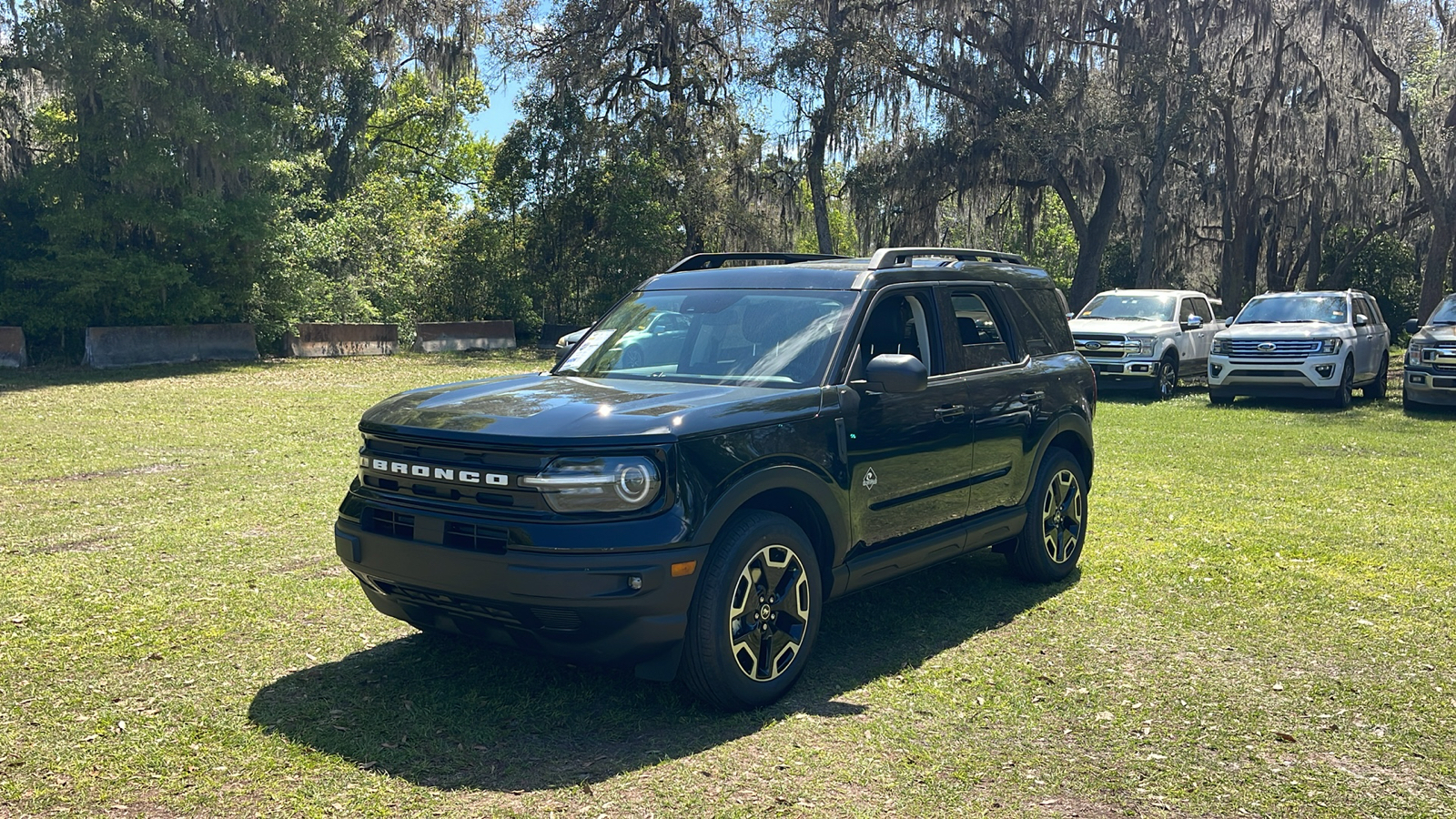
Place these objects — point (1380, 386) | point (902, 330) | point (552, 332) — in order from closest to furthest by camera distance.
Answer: point (902, 330) < point (1380, 386) < point (552, 332)

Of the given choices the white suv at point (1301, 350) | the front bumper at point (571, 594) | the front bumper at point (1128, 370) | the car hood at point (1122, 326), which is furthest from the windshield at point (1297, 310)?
the front bumper at point (571, 594)

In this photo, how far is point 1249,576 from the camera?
7371 mm

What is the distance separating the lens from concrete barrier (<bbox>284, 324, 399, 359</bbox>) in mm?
28094

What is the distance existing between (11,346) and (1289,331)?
22912 millimetres

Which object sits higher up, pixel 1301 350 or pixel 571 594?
pixel 1301 350

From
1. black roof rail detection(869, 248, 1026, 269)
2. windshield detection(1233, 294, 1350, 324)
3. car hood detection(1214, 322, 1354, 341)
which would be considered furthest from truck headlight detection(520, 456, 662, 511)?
windshield detection(1233, 294, 1350, 324)

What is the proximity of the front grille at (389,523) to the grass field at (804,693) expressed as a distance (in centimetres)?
73

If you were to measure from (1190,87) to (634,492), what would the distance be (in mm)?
27614

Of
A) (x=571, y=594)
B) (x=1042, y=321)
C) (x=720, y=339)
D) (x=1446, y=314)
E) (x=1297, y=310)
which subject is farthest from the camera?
(x=1297, y=310)

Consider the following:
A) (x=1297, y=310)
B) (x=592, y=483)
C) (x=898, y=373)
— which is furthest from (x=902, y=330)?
(x=1297, y=310)

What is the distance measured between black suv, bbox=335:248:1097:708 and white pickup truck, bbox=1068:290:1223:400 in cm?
1411

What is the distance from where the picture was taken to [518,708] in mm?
4977

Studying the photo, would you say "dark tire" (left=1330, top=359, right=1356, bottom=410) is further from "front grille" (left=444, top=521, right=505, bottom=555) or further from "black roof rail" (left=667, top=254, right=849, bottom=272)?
"front grille" (left=444, top=521, right=505, bottom=555)

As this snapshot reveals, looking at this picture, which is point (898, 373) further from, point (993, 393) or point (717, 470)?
point (993, 393)
